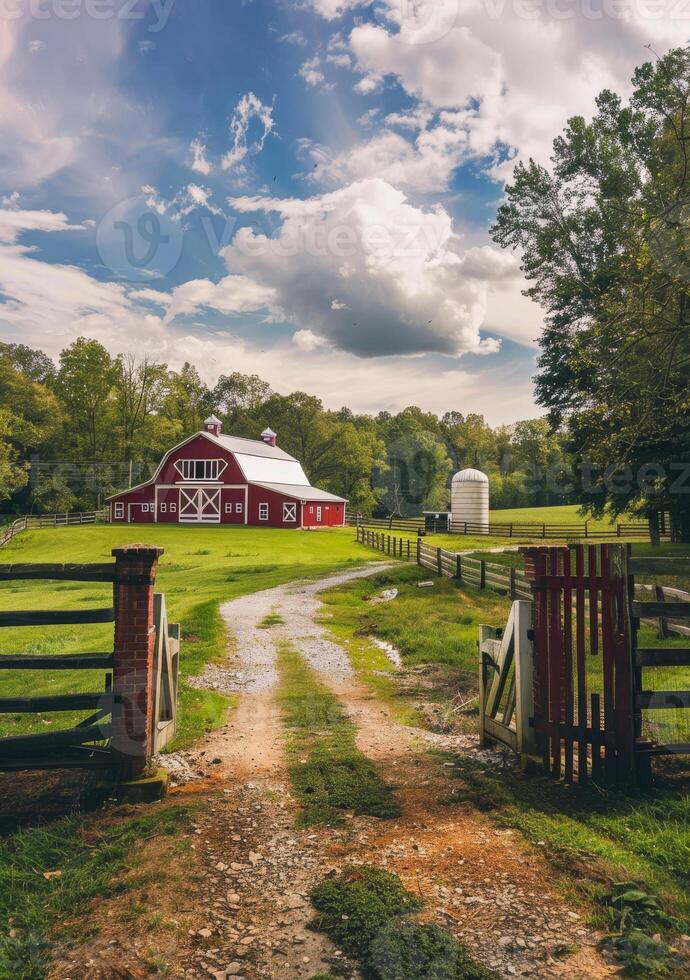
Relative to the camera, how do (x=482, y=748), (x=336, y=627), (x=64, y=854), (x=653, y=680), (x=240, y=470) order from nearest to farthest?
(x=64, y=854) → (x=482, y=748) → (x=653, y=680) → (x=336, y=627) → (x=240, y=470)

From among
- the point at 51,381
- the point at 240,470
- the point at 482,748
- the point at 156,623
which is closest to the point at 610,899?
the point at 482,748

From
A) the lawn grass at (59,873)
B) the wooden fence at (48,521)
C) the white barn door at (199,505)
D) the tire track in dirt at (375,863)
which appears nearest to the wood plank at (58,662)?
the lawn grass at (59,873)

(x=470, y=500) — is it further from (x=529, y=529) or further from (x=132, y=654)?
(x=132, y=654)

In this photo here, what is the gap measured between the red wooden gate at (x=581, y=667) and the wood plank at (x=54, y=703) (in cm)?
410

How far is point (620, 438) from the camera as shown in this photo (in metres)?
20.9

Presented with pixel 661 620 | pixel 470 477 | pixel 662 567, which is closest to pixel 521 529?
pixel 470 477

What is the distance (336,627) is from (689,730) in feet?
32.3

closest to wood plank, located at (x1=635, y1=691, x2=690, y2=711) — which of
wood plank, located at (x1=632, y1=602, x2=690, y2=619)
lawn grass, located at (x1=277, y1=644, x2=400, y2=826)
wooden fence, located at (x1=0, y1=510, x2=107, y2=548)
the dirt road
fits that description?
wood plank, located at (x1=632, y1=602, x2=690, y2=619)

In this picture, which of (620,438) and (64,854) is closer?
(64,854)

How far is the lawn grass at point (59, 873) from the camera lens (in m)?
3.60

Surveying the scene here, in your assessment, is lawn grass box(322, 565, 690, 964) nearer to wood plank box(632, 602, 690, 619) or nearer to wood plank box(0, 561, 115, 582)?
wood plank box(632, 602, 690, 619)

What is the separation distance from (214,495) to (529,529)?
88.6 feet

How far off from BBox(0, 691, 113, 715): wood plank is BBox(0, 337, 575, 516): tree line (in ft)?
150

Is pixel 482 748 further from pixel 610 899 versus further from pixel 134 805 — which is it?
pixel 134 805
